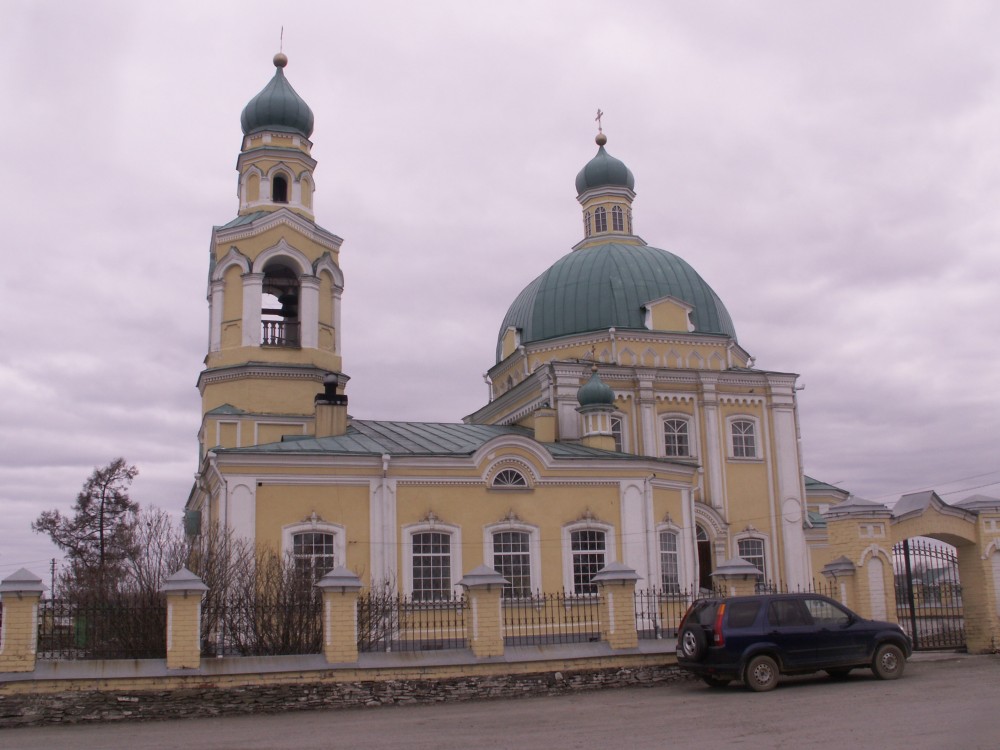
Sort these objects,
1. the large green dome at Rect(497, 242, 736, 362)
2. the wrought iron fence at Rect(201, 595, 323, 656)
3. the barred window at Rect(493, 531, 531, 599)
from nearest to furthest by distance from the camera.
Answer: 1. the wrought iron fence at Rect(201, 595, 323, 656)
2. the barred window at Rect(493, 531, 531, 599)
3. the large green dome at Rect(497, 242, 736, 362)

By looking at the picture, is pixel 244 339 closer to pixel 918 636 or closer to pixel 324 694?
pixel 324 694

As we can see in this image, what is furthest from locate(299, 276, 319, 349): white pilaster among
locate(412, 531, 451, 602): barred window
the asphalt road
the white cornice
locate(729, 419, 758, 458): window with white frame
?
the asphalt road

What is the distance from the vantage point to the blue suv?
40.7ft

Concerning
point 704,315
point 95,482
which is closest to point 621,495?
point 704,315

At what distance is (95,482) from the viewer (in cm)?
3703

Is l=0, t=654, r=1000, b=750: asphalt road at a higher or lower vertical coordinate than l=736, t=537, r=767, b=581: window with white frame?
lower

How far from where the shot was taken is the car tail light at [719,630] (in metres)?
12.4

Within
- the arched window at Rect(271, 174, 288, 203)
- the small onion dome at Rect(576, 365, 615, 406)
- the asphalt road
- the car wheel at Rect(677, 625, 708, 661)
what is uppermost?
the arched window at Rect(271, 174, 288, 203)

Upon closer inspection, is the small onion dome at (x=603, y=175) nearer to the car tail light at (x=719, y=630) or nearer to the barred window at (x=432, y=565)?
the barred window at (x=432, y=565)

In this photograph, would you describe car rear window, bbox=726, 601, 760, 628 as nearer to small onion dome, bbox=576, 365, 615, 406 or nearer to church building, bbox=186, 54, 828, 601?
church building, bbox=186, 54, 828, 601

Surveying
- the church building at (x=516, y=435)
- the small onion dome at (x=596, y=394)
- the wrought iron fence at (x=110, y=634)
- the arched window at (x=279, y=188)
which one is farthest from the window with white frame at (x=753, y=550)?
the wrought iron fence at (x=110, y=634)

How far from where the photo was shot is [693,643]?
12.7 meters

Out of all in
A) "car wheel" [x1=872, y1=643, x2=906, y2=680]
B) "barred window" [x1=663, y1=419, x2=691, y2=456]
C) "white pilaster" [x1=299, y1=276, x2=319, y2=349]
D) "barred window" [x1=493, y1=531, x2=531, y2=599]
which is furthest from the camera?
"barred window" [x1=663, y1=419, x2=691, y2=456]

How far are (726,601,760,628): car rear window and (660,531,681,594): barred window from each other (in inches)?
394
